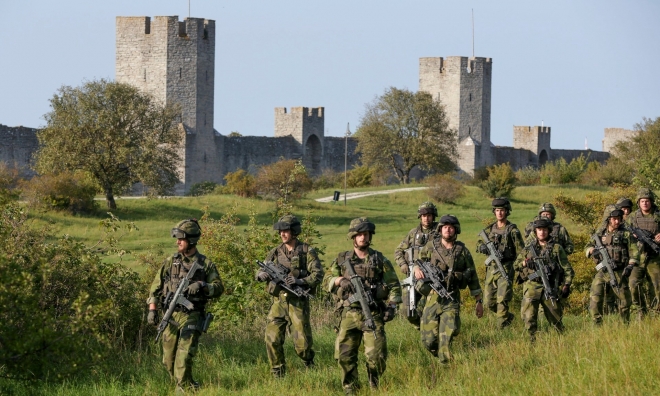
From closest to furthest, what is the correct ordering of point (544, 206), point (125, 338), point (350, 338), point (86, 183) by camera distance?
point (350, 338), point (125, 338), point (544, 206), point (86, 183)

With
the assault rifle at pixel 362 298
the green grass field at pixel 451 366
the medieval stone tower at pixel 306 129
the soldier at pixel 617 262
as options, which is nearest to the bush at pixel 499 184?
the medieval stone tower at pixel 306 129

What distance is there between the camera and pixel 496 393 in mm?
9734

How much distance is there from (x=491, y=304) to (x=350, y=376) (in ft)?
17.3

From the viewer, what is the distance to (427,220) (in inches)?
541

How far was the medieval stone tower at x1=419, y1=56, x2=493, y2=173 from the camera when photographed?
72.9 m

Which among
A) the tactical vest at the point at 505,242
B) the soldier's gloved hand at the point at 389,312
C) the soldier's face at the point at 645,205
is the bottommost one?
the soldier's gloved hand at the point at 389,312

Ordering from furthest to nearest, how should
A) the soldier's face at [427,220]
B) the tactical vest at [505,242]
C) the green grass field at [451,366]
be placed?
the tactical vest at [505,242], the soldier's face at [427,220], the green grass field at [451,366]

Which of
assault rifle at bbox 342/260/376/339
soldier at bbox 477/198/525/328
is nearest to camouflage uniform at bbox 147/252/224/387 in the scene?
assault rifle at bbox 342/260/376/339

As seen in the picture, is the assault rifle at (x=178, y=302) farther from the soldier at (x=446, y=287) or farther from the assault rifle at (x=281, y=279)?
the soldier at (x=446, y=287)

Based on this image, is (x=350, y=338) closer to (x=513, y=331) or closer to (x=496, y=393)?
(x=496, y=393)

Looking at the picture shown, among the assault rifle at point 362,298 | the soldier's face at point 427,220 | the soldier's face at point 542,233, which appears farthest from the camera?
the soldier's face at point 427,220

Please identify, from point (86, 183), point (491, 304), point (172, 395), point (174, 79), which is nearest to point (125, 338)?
point (172, 395)

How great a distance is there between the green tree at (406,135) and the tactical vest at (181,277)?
5344 cm

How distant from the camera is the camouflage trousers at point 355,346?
1041 centimetres
